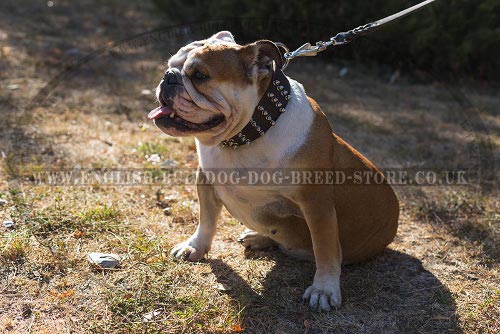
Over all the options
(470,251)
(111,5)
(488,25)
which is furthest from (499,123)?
(111,5)

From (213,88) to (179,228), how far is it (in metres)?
1.47

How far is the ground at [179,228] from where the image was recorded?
10.4ft

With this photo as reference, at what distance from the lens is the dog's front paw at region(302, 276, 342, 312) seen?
3.26 m

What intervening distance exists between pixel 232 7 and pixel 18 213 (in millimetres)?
5082

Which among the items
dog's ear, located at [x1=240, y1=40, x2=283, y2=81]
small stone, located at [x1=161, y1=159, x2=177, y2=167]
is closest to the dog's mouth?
dog's ear, located at [x1=240, y1=40, x2=283, y2=81]

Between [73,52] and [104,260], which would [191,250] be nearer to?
[104,260]

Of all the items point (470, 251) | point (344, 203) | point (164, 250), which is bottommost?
point (470, 251)

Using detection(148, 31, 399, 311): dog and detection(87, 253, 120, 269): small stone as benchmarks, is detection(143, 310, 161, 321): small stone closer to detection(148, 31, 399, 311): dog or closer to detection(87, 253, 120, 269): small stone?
detection(87, 253, 120, 269): small stone

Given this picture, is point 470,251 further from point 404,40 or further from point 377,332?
point 404,40

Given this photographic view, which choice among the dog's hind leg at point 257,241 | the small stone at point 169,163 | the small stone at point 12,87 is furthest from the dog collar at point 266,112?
the small stone at point 12,87

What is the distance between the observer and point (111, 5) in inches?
418

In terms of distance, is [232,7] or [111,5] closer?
[232,7]

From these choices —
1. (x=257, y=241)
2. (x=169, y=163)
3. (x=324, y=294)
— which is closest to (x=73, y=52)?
(x=169, y=163)

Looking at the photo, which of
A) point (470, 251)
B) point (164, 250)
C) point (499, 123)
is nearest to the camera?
point (164, 250)
